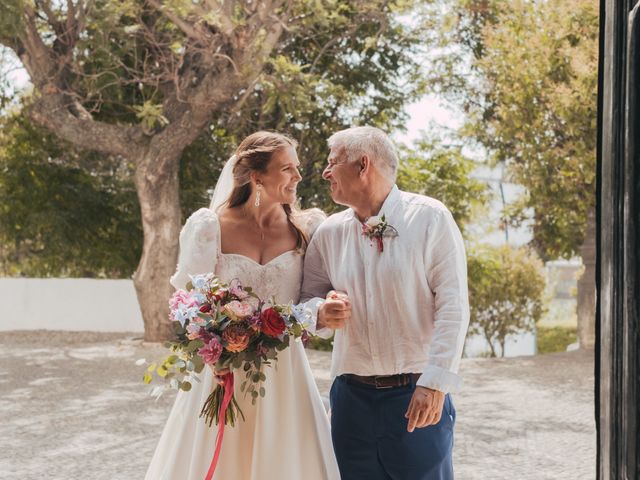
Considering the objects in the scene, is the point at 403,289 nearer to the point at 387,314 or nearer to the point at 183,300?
the point at 387,314

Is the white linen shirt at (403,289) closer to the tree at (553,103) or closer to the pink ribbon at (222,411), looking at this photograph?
the pink ribbon at (222,411)

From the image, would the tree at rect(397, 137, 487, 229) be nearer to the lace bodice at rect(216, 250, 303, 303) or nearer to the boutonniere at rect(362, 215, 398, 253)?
the lace bodice at rect(216, 250, 303, 303)

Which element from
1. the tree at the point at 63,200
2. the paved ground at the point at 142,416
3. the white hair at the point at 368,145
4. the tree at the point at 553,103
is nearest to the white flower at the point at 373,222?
the white hair at the point at 368,145

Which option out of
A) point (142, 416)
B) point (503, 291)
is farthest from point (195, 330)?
point (503, 291)

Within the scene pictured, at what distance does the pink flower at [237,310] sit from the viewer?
304 cm

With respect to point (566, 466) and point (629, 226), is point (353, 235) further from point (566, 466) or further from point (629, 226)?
point (566, 466)

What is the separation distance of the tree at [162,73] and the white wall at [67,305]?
3.10m

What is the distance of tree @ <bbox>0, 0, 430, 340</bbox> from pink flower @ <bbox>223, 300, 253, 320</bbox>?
9820 mm

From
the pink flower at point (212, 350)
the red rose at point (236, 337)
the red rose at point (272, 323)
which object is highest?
the red rose at point (272, 323)

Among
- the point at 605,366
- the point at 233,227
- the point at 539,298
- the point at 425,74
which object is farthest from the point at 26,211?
the point at 605,366

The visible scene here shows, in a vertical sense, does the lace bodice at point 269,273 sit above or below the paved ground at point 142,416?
above

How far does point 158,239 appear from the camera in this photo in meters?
15.3

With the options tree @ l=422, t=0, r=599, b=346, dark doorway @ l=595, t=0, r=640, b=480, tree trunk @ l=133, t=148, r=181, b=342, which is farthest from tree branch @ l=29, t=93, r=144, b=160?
dark doorway @ l=595, t=0, r=640, b=480

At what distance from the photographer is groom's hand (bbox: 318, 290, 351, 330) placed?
3021 millimetres
